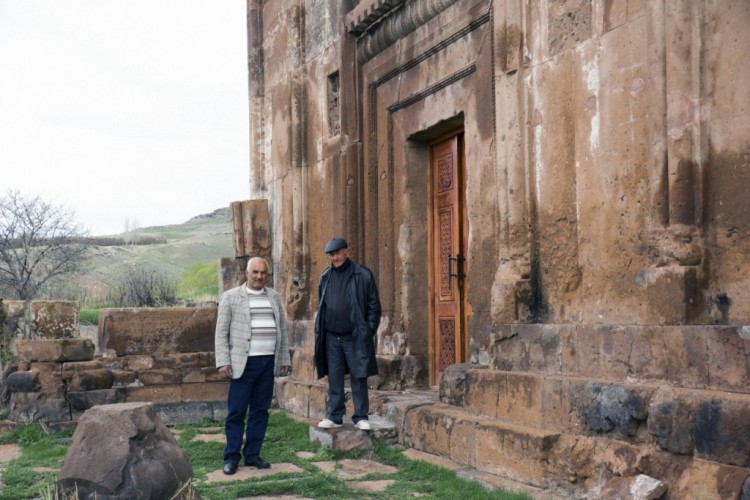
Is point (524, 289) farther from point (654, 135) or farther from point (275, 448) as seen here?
point (275, 448)

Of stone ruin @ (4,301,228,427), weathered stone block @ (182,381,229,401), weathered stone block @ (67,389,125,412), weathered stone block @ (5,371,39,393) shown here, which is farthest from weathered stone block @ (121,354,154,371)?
weathered stone block @ (5,371,39,393)

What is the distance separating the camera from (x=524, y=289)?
245 inches

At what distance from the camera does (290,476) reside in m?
6.29

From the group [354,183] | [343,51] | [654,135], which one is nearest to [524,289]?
[654,135]

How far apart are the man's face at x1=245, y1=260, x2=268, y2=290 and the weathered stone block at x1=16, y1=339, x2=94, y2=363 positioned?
13.8ft

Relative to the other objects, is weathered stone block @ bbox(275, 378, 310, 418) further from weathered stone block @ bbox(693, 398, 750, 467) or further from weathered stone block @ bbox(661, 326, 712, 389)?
weathered stone block @ bbox(693, 398, 750, 467)

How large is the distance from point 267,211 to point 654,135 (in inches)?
299

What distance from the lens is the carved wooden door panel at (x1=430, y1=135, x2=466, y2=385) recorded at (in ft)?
26.9

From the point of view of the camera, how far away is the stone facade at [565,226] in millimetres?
4711

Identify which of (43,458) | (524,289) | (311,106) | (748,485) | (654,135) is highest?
(311,106)

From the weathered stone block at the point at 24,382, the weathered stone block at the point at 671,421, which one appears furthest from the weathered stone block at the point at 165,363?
the weathered stone block at the point at 671,421

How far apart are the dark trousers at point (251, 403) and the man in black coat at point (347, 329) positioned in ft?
2.34

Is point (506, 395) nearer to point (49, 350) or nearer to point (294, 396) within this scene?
point (294, 396)

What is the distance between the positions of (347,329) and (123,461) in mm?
2761
